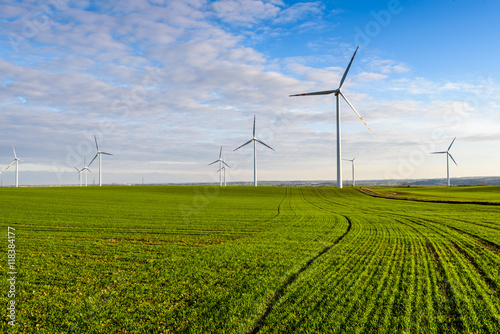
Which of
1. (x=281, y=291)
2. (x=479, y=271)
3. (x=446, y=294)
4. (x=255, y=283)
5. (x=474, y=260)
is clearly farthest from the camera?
(x=474, y=260)

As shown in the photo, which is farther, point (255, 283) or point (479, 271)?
point (479, 271)

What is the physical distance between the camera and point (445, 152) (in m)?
144

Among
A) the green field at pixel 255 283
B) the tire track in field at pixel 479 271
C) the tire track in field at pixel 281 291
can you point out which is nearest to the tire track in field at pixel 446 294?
the green field at pixel 255 283

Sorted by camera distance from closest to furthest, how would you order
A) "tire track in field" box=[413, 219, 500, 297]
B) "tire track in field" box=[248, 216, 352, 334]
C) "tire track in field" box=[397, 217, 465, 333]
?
"tire track in field" box=[248, 216, 352, 334] → "tire track in field" box=[397, 217, 465, 333] → "tire track in field" box=[413, 219, 500, 297]

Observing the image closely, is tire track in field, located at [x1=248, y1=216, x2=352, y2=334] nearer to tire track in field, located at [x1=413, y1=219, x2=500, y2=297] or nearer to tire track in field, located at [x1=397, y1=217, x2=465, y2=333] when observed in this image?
tire track in field, located at [x1=397, y1=217, x2=465, y2=333]

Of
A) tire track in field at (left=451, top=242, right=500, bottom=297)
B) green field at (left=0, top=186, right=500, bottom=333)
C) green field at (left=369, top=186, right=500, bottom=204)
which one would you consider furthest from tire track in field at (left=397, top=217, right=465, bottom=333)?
green field at (left=369, top=186, right=500, bottom=204)

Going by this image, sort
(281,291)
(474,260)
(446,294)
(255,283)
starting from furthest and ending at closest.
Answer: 1. (474,260)
2. (255,283)
3. (281,291)
4. (446,294)

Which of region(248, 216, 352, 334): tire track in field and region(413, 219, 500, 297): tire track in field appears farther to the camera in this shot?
region(413, 219, 500, 297): tire track in field

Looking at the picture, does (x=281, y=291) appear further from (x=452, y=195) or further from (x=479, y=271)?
(x=452, y=195)

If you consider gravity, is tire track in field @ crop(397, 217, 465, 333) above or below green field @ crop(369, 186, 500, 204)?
below

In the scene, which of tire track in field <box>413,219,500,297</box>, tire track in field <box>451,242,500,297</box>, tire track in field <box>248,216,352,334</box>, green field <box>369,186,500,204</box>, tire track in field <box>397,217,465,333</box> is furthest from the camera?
green field <box>369,186,500,204</box>

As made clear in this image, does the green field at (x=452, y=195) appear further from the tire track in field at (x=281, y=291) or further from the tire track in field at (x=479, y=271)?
the tire track in field at (x=281, y=291)

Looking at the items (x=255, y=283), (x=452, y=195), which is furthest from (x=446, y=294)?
(x=452, y=195)

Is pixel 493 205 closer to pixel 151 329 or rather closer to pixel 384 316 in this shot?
pixel 384 316
